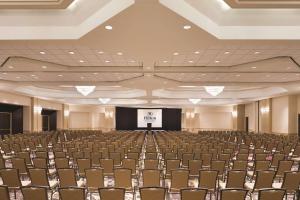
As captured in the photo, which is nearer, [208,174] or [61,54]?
[208,174]

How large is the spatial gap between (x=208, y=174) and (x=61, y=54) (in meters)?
8.22

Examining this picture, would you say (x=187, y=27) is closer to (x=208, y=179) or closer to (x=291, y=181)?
(x=208, y=179)

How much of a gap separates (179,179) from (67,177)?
2367 millimetres

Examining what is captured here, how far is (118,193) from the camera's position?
4969 millimetres

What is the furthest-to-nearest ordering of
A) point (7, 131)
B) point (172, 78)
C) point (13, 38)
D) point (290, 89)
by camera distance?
point (7, 131) < point (290, 89) < point (172, 78) < point (13, 38)

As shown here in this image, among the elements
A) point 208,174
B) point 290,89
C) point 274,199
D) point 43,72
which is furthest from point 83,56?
point 290,89

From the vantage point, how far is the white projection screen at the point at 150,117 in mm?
46866

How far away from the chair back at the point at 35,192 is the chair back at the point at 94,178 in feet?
6.61

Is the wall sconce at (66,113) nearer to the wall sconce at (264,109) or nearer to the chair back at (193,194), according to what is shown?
the wall sconce at (264,109)

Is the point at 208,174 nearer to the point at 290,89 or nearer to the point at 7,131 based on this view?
the point at 290,89

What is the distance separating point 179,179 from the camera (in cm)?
700

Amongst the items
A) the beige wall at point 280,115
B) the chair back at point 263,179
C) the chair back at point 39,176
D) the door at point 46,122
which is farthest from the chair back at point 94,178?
the door at point 46,122

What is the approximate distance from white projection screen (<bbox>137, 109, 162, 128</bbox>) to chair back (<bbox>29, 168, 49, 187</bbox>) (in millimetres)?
39815

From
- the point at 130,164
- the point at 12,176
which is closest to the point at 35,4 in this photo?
the point at 12,176
